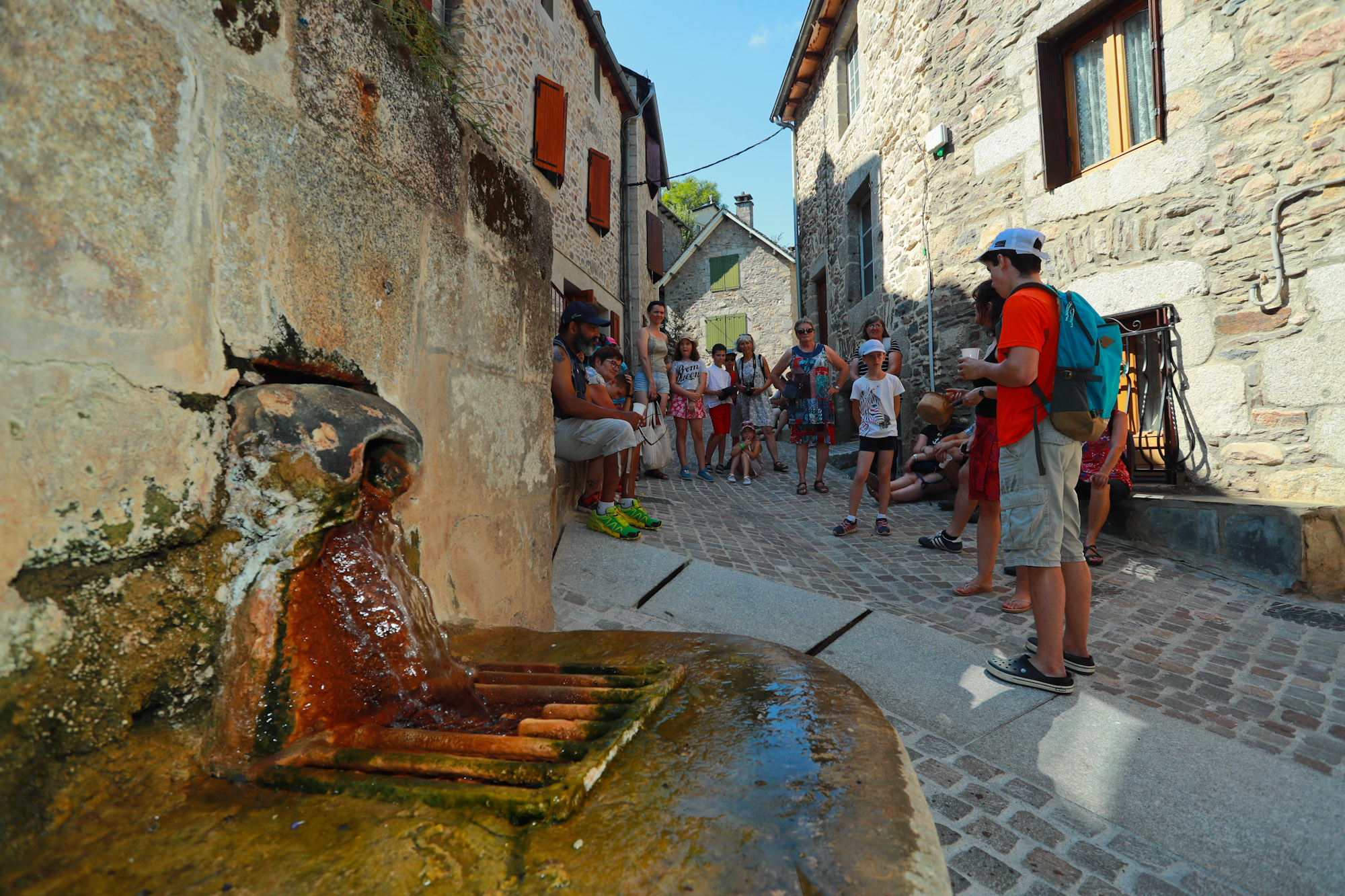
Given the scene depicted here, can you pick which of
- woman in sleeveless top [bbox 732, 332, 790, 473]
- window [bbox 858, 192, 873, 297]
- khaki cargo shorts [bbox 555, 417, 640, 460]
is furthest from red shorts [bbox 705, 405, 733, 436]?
khaki cargo shorts [bbox 555, 417, 640, 460]

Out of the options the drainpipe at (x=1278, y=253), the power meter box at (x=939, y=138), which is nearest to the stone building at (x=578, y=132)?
the power meter box at (x=939, y=138)

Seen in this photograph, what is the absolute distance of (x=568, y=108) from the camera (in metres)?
11.4

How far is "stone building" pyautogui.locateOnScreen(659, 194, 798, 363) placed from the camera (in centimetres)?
2183

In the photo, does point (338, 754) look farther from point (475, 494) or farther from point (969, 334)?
point (969, 334)

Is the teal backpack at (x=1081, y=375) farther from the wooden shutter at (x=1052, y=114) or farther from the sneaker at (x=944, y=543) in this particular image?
the wooden shutter at (x=1052, y=114)

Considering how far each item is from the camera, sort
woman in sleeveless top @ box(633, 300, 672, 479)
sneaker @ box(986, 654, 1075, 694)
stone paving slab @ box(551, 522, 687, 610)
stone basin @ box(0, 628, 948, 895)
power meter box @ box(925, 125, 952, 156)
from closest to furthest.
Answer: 1. stone basin @ box(0, 628, 948, 895)
2. sneaker @ box(986, 654, 1075, 694)
3. stone paving slab @ box(551, 522, 687, 610)
4. woman in sleeveless top @ box(633, 300, 672, 479)
5. power meter box @ box(925, 125, 952, 156)

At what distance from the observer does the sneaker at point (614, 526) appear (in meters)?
4.39

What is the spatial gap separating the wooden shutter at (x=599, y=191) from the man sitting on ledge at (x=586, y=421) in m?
8.62

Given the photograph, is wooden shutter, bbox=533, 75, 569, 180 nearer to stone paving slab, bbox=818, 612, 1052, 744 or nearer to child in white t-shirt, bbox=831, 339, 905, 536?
child in white t-shirt, bbox=831, 339, 905, 536

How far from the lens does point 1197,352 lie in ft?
16.8

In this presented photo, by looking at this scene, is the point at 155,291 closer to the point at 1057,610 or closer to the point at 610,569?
the point at 610,569

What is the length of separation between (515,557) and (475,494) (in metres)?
0.39

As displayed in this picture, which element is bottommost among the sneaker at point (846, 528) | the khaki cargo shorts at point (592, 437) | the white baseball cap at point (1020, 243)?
the sneaker at point (846, 528)

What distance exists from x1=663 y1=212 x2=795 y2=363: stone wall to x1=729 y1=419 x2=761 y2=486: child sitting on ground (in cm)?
1320
